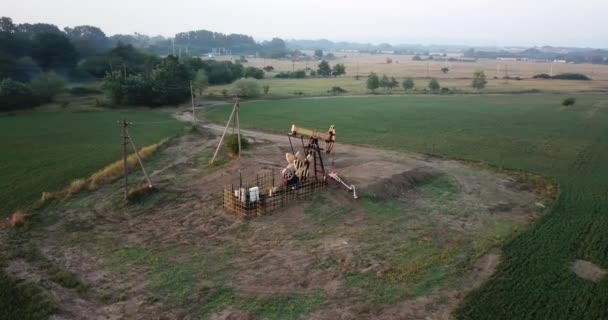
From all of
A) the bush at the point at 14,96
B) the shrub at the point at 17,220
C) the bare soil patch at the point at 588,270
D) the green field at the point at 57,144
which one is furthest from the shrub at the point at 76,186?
the bush at the point at 14,96

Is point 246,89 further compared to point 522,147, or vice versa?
point 246,89

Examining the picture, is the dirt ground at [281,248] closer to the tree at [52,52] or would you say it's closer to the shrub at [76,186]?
the shrub at [76,186]

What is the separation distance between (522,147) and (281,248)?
25674 millimetres

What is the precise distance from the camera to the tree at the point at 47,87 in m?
50.7

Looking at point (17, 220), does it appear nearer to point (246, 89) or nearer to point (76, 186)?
point (76, 186)

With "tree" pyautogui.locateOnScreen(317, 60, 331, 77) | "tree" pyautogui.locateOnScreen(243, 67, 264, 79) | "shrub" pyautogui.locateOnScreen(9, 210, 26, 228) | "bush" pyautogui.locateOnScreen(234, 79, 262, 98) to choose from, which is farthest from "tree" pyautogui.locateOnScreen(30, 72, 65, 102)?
"tree" pyautogui.locateOnScreen(317, 60, 331, 77)

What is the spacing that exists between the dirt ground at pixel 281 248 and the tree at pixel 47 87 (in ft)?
111

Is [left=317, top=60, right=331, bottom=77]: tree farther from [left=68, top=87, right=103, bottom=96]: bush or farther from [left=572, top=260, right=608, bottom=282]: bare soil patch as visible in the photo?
[left=572, top=260, right=608, bottom=282]: bare soil patch

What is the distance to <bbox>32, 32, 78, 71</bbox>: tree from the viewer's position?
7319 cm

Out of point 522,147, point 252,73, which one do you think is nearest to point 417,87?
point 252,73

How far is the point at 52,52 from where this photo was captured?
73812 millimetres

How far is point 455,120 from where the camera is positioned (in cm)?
4650

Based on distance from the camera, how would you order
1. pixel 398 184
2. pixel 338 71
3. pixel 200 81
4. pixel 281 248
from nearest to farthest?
pixel 281 248 → pixel 398 184 → pixel 200 81 → pixel 338 71

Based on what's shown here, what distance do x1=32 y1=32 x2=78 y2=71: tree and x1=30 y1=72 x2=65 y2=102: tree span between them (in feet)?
82.1
